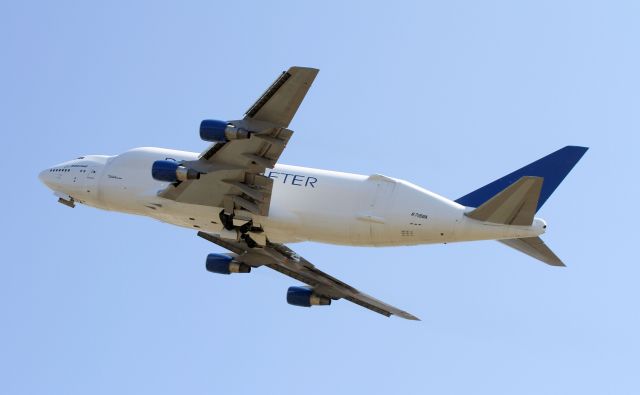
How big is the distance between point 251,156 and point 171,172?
360cm

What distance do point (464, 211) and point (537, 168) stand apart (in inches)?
158

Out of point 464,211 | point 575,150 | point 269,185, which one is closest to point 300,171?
point 269,185

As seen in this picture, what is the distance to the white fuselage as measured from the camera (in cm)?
5378

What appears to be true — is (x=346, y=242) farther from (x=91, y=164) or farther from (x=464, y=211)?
(x=91, y=164)

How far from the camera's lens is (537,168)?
55.1 meters

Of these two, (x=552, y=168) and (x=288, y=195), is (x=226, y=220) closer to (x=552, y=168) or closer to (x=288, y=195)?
(x=288, y=195)

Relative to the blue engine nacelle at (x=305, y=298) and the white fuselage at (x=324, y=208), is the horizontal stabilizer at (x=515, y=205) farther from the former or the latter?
the blue engine nacelle at (x=305, y=298)

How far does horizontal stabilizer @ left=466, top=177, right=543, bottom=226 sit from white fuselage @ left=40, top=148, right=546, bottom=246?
0.33 metres

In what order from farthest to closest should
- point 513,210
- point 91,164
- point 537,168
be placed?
point 91,164 < point 537,168 < point 513,210

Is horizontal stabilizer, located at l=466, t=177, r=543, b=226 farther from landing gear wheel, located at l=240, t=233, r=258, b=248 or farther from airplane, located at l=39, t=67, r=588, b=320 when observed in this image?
landing gear wheel, located at l=240, t=233, r=258, b=248

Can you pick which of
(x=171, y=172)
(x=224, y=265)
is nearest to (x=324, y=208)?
(x=171, y=172)

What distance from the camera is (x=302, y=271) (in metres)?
62.8

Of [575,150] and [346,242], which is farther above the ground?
[575,150]

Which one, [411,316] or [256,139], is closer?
[256,139]
